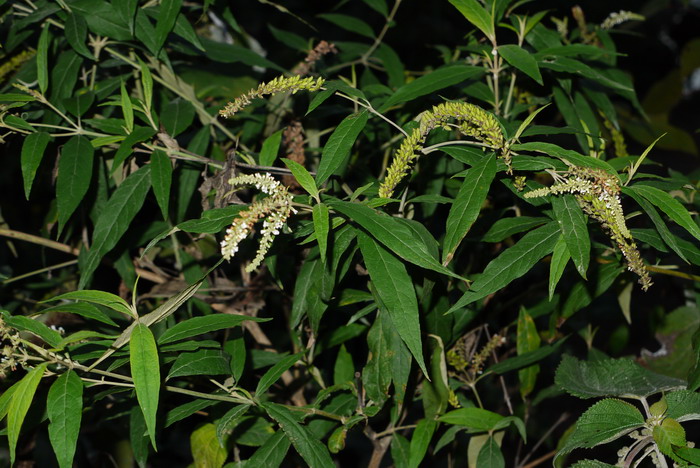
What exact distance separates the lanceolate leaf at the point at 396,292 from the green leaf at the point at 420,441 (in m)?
0.31

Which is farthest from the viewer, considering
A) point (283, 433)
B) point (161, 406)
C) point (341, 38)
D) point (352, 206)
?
point (341, 38)

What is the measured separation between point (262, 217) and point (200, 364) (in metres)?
0.27

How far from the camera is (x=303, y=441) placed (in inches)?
39.2

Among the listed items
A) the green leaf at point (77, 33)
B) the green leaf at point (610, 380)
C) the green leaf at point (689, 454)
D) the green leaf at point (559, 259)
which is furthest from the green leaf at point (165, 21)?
the green leaf at point (689, 454)

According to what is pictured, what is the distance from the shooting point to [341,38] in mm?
2816

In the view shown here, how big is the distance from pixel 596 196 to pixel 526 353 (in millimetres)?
448

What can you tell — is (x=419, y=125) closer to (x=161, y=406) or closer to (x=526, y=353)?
(x=526, y=353)

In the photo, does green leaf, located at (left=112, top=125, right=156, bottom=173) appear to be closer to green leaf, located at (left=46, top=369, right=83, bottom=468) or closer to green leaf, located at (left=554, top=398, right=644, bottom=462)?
green leaf, located at (left=46, top=369, right=83, bottom=468)

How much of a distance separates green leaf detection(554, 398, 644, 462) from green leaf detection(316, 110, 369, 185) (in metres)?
0.49

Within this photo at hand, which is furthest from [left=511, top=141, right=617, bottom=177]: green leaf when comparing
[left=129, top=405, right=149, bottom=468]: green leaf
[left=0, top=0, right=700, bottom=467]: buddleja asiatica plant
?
[left=129, top=405, right=149, bottom=468]: green leaf

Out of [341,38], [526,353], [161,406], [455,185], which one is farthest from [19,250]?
[341,38]

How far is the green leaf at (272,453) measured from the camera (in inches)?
40.9

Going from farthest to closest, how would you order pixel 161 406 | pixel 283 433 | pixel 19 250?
pixel 19 250 < pixel 161 406 < pixel 283 433

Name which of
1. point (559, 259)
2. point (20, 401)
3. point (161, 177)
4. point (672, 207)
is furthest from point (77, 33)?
point (672, 207)
